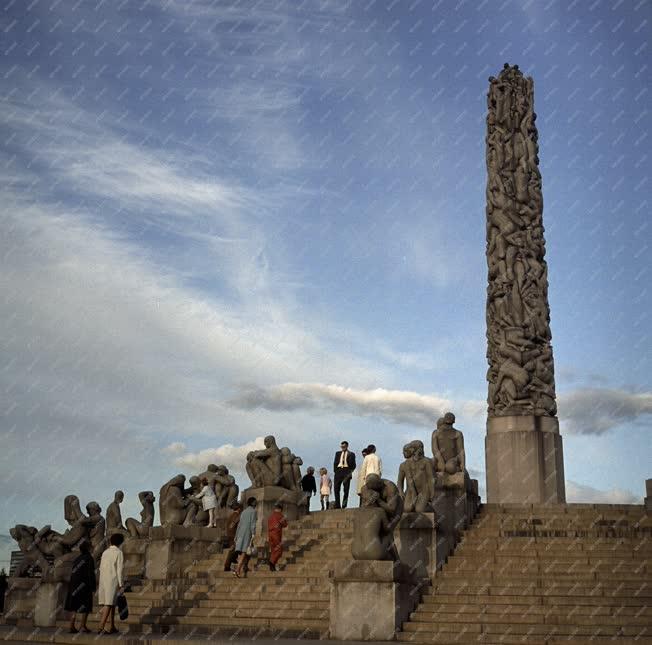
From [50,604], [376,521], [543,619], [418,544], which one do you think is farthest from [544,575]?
[50,604]

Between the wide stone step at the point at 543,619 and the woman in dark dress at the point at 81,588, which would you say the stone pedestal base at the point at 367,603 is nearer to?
the wide stone step at the point at 543,619

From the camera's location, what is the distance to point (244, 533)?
53.5 feet

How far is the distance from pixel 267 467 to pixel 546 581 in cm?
771

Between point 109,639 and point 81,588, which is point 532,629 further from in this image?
point 81,588

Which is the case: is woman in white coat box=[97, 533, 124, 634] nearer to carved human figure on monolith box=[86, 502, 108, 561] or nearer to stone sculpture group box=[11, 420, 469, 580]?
stone sculpture group box=[11, 420, 469, 580]

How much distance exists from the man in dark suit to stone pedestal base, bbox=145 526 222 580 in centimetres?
364

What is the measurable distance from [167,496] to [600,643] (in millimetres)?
10545

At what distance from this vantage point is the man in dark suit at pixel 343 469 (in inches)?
854

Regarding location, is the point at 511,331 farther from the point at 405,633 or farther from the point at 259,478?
the point at 405,633

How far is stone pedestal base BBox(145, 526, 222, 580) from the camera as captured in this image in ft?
60.1

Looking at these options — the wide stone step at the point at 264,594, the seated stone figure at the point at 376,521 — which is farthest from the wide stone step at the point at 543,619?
the wide stone step at the point at 264,594

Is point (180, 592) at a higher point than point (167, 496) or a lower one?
lower

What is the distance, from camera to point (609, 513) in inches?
701

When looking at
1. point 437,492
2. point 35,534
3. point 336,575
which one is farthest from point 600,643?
point 35,534
